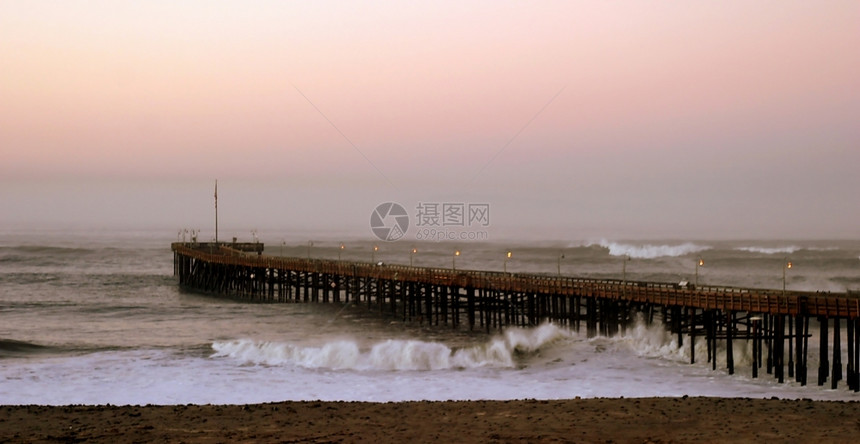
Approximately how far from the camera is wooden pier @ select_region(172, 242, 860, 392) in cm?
3256

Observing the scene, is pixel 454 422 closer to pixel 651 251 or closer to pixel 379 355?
pixel 379 355

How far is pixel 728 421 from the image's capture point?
2148 cm

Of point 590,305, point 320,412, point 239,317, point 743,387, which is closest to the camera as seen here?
point 320,412

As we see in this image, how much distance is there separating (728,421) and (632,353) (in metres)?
17.5

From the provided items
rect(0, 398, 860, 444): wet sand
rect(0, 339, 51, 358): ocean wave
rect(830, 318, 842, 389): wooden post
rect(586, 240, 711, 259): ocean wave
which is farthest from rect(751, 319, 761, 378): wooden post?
rect(586, 240, 711, 259): ocean wave

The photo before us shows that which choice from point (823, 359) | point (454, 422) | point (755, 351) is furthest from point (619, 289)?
point (454, 422)

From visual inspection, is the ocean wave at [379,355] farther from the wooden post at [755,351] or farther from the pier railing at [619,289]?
Result: the wooden post at [755,351]

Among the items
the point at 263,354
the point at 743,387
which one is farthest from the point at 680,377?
the point at 263,354

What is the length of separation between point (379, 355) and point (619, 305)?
18.0m

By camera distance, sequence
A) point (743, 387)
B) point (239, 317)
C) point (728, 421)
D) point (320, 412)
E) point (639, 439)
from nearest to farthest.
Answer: point (639, 439) → point (728, 421) → point (320, 412) → point (743, 387) → point (239, 317)

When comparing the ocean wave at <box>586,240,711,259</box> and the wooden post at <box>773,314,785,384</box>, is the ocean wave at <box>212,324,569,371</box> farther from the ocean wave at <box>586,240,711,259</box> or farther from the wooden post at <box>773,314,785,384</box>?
the ocean wave at <box>586,240,711,259</box>

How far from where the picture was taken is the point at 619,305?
4931 centimetres

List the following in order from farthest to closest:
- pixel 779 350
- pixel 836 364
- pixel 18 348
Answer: pixel 18 348 → pixel 779 350 → pixel 836 364

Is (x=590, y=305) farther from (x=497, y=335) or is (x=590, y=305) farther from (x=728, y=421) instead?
(x=728, y=421)
